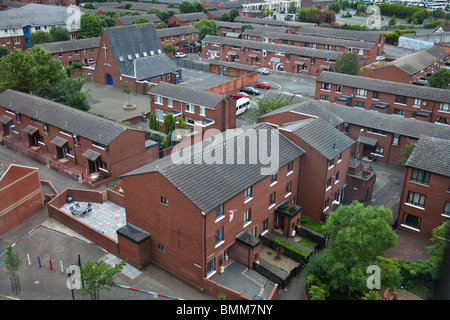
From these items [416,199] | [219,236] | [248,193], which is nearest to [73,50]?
[248,193]

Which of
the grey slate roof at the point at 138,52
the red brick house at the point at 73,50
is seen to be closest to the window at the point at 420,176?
the grey slate roof at the point at 138,52

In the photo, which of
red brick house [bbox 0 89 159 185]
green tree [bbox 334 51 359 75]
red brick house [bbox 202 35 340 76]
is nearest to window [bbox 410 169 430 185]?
red brick house [bbox 0 89 159 185]

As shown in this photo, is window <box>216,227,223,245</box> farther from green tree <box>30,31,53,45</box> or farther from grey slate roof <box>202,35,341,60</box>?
green tree <box>30,31,53,45</box>

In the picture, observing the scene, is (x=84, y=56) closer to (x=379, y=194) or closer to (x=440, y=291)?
(x=379, y=194)

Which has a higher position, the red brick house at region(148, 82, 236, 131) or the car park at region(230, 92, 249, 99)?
the red brick house at region(148, 82, 236, 131)

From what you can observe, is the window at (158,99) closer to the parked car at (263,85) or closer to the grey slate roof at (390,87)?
the parked car at (263,85)

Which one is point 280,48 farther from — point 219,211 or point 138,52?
point 219,211
